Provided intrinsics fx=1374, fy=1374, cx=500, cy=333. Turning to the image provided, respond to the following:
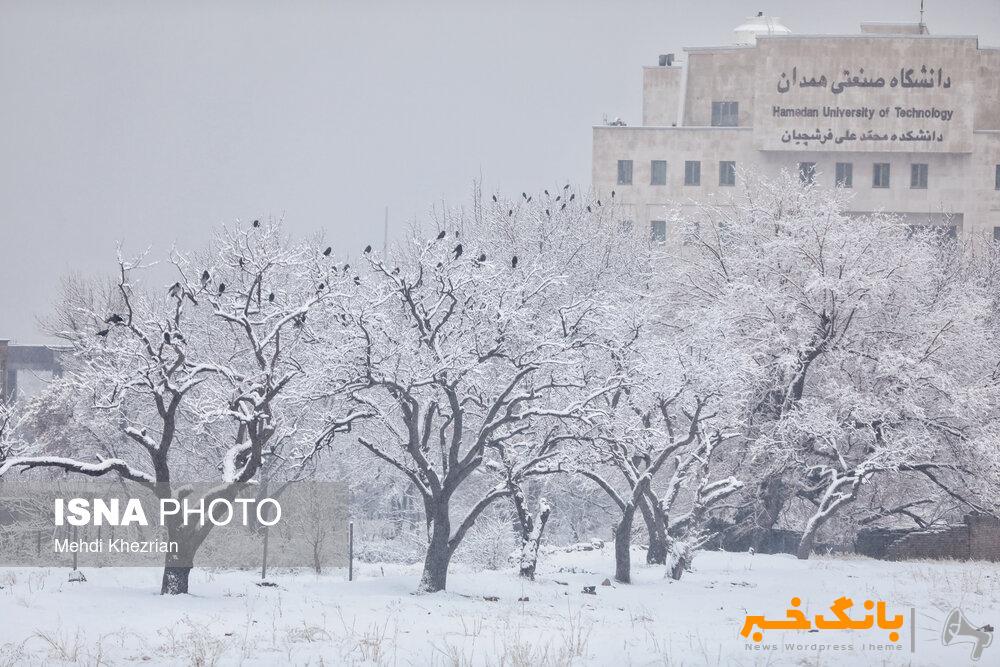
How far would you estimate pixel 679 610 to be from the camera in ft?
78.8

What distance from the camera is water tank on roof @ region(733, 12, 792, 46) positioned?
10100 cm

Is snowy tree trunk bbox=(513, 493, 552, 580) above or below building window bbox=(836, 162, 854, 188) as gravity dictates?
below

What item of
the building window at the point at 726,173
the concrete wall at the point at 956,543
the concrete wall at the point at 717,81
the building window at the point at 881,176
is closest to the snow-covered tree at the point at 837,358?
the concrete wall at the point at 956,543

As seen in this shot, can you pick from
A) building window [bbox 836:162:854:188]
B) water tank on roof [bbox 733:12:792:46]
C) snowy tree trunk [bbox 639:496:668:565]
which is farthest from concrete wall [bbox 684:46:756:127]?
snowy tree trunk [bbox 639:496:668:565]

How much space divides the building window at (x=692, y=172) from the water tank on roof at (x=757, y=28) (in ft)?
62.9

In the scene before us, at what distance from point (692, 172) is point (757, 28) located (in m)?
23.6

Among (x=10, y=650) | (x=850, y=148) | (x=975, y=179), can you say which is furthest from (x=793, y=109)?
(x=10, y=650)

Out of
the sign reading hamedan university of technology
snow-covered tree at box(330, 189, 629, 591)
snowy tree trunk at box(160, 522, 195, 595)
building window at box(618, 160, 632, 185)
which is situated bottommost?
snowy tree trunk at box(160, 522, 195, 595)

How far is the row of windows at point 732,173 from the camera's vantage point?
8338 centimetres

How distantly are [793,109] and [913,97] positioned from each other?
23.5ft

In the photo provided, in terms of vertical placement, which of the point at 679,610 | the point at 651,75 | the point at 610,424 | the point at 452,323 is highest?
the point at 651,75

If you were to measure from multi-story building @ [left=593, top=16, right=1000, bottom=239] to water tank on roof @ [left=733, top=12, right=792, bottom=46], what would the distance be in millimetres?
16781

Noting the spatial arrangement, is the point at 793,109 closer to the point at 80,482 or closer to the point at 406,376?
the point at 80,482

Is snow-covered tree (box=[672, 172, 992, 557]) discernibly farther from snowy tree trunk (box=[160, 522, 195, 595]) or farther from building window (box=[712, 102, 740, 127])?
building window (box=[712, 102, 740, 127])
